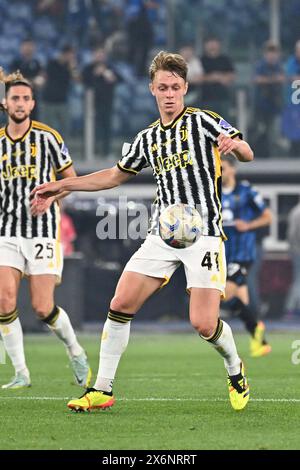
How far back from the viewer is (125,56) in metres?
23.9

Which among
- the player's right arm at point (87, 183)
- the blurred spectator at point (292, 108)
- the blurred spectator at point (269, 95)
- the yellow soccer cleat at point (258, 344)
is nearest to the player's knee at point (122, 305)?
the player's right arm at point (87, 183)

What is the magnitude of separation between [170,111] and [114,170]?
631mm

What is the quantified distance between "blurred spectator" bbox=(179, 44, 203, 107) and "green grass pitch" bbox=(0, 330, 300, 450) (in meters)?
9.20

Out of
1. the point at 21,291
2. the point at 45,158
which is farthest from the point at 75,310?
the point at 45,158

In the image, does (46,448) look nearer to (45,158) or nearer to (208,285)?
(208,285)

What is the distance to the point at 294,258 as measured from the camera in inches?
872

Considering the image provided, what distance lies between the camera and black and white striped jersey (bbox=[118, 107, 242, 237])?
8109mm

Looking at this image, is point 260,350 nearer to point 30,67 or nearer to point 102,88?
point 30,67

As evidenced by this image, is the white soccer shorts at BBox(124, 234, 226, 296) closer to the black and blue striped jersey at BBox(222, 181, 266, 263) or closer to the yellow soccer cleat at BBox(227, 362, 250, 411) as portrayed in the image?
the yellow soccer cleat at BBox(227, 362, 250, 411)

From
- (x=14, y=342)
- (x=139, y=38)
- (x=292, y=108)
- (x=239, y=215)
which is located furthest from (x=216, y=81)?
(x=14, y=342)

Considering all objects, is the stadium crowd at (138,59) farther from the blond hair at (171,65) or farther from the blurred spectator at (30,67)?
the blond hair at (171,65)

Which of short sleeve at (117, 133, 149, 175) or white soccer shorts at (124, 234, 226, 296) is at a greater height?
short sleeve at (117, 133, 149, 175)

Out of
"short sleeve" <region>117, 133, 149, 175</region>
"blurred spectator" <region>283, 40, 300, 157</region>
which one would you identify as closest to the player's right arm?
"short sleeve" <region>117, 133, 149, 175</region>
